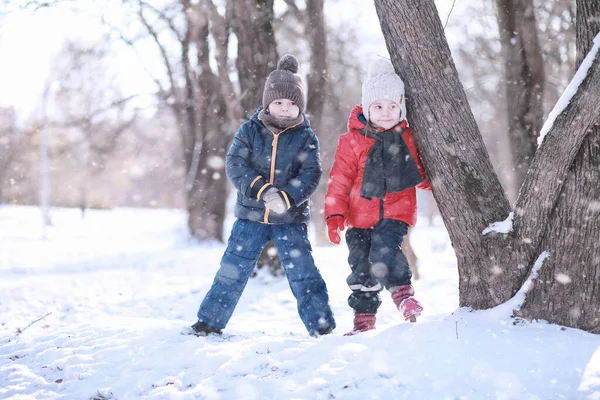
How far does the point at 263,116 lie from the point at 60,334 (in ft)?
6.80

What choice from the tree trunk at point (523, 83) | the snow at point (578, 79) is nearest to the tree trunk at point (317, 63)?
the tree trunk at point (523, 83)

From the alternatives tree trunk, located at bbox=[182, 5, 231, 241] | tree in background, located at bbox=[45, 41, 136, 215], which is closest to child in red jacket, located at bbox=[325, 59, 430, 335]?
tree trunk, located at bbox=[182, 5, 231, 241]

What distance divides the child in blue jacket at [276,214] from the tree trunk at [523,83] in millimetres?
3132

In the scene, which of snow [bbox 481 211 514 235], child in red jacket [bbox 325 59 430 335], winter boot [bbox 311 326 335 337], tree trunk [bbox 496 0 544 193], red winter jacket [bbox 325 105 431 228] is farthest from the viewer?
tree trunk [bbox 496 0 544 193]

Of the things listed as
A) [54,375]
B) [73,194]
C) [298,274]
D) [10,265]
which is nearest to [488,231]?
[298,274]

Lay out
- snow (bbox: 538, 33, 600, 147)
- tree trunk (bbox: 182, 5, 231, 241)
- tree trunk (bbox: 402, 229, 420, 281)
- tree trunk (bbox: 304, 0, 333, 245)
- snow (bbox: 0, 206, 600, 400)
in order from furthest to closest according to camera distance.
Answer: tree trunk (bbox: 182, 5, 231, 241) → tree trunk (bbox: 304, 0, 333, 245) → tree trunk (bbox: 402, 229, 420, 281) → snow (bbox: 538, 33, 600, 147) → snow (bbox: 0, 206, 600, 400)

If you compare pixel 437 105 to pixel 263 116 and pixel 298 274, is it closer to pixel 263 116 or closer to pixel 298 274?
pixel 263 116

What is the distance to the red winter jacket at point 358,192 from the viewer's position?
3.29 m

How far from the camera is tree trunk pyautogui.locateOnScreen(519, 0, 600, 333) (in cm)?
262

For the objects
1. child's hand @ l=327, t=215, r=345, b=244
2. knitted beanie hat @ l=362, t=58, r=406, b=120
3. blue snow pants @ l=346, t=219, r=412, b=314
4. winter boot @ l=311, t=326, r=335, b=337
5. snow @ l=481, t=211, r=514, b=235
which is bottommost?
winter boot @ l=311, t=326, r=335, b=337

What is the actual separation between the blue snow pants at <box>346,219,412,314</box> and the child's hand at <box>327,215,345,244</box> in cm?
15

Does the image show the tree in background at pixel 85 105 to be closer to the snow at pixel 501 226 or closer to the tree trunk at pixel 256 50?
the tree trunk at pixel 256 50

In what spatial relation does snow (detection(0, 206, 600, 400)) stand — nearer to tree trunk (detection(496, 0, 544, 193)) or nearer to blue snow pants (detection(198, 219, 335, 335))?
blue snow pants (detection(198, 219, 335, 335))

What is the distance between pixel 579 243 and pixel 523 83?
3.55 meters
